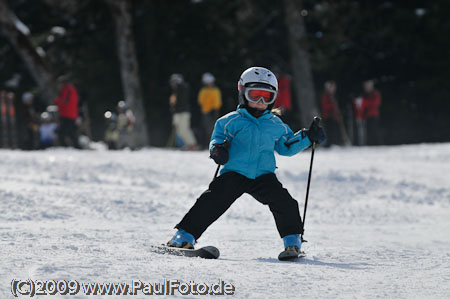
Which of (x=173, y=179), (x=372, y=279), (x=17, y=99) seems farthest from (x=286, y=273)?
(x=17, y=99)

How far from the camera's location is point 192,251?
163 inches

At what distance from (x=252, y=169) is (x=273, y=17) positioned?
17.1m

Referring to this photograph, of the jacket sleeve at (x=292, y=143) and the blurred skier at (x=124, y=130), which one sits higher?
the blurred skier at (x=124, y=130)

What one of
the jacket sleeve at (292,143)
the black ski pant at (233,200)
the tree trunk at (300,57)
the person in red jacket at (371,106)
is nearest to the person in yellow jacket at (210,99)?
the tree trunk at (300,57)

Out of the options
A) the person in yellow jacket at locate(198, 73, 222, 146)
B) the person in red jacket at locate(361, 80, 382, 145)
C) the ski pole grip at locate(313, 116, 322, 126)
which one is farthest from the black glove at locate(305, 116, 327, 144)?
the person in red jacket at locate(361, 80, 382, 145)

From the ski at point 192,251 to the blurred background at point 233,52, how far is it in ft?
45.1

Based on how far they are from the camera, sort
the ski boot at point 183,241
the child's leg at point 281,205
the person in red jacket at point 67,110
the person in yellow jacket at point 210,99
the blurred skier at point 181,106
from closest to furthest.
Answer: the ski boot at point 183,241 → the child's leg at point 281,205 → the person in red jacket at point 67,110 → the blurred skier at point 181,106 → the person in yellow jacket at point 210,99

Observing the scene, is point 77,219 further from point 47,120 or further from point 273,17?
point 273,17

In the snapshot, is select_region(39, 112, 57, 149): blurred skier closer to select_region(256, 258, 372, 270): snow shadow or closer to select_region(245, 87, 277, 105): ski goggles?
select_region(245, 87, 277, 105): ski goggles

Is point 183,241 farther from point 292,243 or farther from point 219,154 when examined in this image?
point 292,243

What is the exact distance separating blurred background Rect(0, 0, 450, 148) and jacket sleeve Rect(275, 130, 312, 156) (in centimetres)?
1328

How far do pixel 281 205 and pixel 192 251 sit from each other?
71cm

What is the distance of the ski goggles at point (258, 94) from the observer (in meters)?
4.65

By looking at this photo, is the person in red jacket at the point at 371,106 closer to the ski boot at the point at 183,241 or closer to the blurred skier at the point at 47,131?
the blurred skier at the point at 47,131
